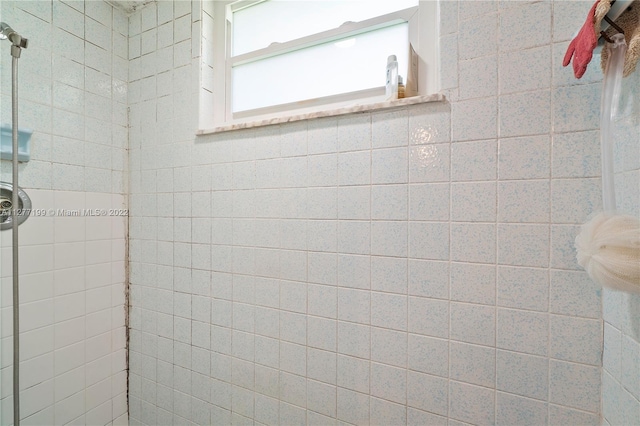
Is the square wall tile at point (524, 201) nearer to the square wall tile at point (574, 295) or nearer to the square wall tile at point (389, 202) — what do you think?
the square wall tile at point (574, 295)

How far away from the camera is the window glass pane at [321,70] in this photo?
966 mm

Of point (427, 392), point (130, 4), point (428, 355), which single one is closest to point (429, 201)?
point (428, 355)

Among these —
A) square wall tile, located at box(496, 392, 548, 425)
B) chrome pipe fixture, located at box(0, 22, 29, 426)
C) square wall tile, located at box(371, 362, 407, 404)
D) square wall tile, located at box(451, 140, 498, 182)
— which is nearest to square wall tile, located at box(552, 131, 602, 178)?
square wall tile, located at box(451, 140, 498, 182)

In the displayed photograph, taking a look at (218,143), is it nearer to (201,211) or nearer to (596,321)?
(201,211)

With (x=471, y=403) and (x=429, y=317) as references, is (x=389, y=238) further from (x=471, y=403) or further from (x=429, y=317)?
(x=471, y=403)

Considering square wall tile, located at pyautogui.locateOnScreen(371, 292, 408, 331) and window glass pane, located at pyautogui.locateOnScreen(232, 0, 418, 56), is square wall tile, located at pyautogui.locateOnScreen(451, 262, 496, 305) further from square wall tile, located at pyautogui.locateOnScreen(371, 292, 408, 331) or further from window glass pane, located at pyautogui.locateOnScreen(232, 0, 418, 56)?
window glass pane, located at pyautogui.locateOnScreen(232, 0, 418, 56)

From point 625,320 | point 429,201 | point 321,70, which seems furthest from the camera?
point 321,70

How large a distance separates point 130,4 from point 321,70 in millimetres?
998

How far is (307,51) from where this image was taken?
109cm

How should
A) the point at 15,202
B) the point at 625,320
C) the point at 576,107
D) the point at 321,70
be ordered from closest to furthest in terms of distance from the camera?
the point at 625,320 < the point at 576,107 < the point at 15,202 < the point at 321,70

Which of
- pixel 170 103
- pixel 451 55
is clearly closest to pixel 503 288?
pixel 451 55

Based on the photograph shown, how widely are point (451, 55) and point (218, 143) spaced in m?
0.86

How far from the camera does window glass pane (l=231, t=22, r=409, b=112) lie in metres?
0.97

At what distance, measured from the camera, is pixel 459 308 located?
0.78 meters
